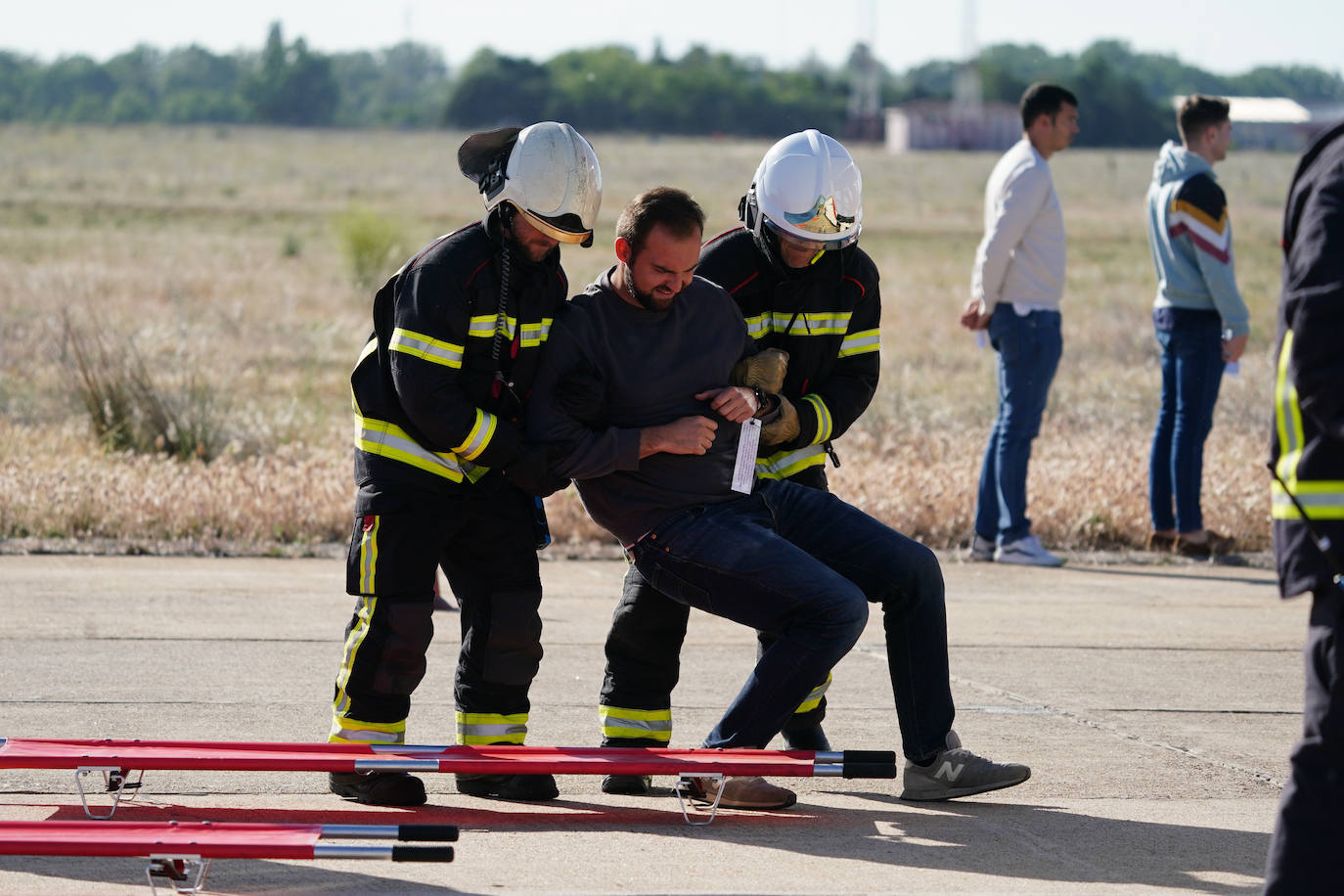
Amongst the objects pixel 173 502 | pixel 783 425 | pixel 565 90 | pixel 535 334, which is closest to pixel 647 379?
pixel 535 334

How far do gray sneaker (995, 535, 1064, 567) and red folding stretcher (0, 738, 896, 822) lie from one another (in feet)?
14.7

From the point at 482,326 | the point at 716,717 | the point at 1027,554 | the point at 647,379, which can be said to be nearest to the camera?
A: the point at 482,326

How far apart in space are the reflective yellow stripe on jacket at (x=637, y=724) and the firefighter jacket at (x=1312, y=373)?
6.66 feet

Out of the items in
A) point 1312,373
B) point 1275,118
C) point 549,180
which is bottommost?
point 1312,373

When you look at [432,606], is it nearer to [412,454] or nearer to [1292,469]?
[412,454]

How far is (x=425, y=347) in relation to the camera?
14.7ft

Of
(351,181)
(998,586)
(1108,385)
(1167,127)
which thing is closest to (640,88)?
(1167,127)

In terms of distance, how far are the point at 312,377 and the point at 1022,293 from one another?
8.65 m

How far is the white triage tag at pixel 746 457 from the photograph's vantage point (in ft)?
15.6

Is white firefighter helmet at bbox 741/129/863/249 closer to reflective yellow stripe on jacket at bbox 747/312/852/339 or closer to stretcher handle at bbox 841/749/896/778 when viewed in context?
reflective yellow stripe on jacket at bbox 747/312/852/339

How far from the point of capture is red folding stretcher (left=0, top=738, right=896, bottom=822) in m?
4.23

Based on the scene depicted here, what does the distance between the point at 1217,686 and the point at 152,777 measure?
3.92 metres

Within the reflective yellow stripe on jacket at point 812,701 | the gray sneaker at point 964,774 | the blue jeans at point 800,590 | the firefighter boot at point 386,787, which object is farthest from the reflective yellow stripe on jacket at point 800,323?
the firefighter boot at point 386,787

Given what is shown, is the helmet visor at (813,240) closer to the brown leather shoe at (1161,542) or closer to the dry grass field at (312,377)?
the dry grass field at (312,377)
